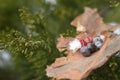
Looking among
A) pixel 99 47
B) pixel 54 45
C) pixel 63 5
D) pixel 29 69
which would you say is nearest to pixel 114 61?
pixel 99 47

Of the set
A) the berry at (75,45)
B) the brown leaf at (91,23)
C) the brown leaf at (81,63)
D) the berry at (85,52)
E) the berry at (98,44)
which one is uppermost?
the brown leaf at (91,23)

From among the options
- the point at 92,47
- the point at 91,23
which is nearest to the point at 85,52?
the point at 92,47

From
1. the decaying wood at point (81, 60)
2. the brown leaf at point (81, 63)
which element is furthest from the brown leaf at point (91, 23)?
the brown leaf at point (81, 63)

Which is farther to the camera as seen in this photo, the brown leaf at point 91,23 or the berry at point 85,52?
the brown leaf at point 91,23

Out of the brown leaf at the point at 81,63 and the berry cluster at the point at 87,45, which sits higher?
the berry cluster at the point at 87,45

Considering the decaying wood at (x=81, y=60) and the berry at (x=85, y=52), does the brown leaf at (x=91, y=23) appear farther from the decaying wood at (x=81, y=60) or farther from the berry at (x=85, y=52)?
the berry at (x=85, y=52)

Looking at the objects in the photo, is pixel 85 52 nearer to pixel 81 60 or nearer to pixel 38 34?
pixel 81 60
